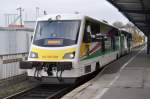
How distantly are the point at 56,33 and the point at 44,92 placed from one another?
2452 mm

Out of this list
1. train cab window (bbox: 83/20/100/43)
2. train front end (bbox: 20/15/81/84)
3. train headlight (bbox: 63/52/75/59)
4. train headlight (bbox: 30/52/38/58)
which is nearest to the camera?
train front end (bbox: 20/15/81/84)

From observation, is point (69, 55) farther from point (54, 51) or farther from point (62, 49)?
point (54, 51)

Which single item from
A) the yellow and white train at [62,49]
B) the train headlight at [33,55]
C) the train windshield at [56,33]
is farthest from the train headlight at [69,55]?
the train headlight at [33,55]

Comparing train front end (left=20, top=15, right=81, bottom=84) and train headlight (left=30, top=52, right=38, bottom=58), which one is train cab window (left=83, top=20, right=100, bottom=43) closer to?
train front end (left=20, top=15, right=81, bottom=84)

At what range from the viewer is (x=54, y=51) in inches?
585

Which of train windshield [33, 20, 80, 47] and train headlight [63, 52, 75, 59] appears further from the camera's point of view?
train windshield [33, 20, 80, 47]

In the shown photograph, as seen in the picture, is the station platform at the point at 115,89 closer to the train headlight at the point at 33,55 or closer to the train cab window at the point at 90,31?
the train cab window at the point at 90,31

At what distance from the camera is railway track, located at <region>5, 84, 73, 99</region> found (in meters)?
13.4

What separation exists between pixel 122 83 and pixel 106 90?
77.3 inches

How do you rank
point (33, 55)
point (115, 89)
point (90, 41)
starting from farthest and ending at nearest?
point (90, 41) → point (33, 55) → point (115, 89)

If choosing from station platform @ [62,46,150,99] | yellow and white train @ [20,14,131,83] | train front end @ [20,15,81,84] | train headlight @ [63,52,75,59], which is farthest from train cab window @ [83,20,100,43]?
station platform @ [62,46,150,99]

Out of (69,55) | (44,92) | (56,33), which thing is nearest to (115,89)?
(69,55)

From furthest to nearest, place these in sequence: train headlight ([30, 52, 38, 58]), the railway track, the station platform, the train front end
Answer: train headlight ([30, 52, 38, 58])
the train front end
the railway track
the station platform

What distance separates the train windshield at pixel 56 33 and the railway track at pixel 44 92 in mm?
1708
